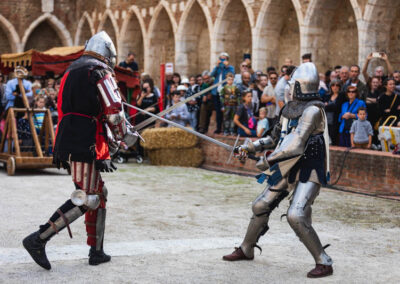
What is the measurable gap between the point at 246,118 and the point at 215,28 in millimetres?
8284

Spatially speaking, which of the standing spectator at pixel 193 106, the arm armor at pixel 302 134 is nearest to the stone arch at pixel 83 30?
the standing spectator at pixel 193 106

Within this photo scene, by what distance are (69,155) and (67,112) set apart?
12.9 inches

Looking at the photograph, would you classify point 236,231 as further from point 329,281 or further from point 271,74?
point 271,74

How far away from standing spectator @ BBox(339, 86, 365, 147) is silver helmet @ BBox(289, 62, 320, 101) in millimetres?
5704

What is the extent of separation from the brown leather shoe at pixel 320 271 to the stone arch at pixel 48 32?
83.1 ft

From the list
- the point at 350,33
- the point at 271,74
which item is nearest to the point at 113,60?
the point at 271,74

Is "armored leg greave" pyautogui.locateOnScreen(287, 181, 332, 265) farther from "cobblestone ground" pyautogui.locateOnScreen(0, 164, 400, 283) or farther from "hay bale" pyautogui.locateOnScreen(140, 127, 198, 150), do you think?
"hay bale" pyautogui.locateOnScreen(140, 127, 198, 150)

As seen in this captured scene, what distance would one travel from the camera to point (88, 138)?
543 cm

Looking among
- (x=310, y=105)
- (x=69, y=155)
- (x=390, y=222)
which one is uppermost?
(x=310, y=105)

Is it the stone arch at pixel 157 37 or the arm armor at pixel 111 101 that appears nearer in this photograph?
the arm armor at pixel 111 101

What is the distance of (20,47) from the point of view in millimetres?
28859

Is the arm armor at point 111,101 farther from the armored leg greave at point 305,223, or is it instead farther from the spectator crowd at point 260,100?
the spectator crowd at point 260,100

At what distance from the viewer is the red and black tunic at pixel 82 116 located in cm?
542

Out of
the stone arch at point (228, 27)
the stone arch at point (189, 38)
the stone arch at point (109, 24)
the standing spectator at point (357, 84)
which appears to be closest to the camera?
the standing spectator at point (357, 84)
